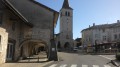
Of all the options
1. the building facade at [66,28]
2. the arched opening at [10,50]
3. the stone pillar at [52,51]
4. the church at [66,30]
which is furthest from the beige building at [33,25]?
the building facade at [66,28]

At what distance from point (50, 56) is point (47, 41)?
2201 millimetres

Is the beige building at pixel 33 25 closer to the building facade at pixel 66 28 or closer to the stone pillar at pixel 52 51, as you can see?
the stone pillar at pixel 52 51

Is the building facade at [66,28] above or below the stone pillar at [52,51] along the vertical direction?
above

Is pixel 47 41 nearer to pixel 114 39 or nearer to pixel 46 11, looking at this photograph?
pixel 46 11

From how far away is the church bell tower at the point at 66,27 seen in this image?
99438 mm

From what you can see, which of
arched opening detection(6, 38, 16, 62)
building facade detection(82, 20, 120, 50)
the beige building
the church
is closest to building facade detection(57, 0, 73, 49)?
the church

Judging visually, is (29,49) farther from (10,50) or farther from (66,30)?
(66,30)

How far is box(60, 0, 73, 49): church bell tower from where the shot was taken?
99438 mm

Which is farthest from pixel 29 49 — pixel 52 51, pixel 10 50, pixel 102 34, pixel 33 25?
pixel 102 34

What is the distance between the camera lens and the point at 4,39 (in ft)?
72.4

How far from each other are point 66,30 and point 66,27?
1.39m

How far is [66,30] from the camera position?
101 metres

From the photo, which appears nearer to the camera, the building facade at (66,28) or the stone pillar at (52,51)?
the stone pillar at (52,51)

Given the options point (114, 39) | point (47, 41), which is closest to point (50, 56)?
point (47, 41)
